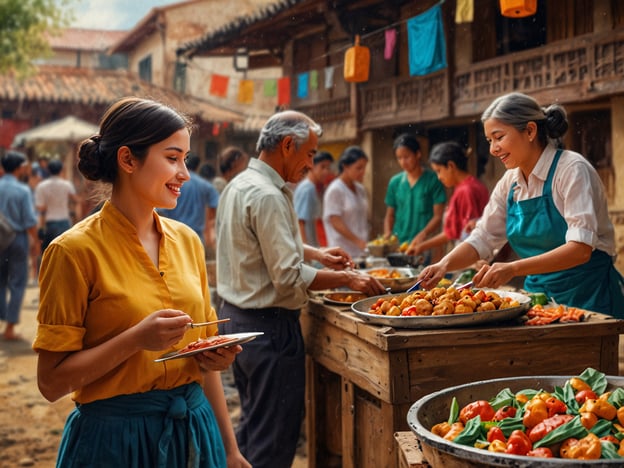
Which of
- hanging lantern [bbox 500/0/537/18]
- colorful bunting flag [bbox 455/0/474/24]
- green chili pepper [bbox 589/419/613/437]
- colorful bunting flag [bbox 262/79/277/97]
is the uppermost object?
colorful bunting flag [bbox 262/79/277/97]

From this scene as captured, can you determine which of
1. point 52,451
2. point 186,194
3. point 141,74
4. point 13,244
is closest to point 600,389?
point 52,451

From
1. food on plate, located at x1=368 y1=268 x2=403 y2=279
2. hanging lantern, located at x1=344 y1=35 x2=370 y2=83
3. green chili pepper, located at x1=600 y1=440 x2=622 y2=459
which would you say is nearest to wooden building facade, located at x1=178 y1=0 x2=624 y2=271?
hanging lantern, located at x1=344 y1=35 x2=370 y2=83

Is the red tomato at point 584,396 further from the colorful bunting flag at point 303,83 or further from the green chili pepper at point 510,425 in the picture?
the colorful bunting flag at point 303,83

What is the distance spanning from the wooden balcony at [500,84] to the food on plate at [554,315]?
17.5ft

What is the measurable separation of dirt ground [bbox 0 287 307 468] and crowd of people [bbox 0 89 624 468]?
1724 mm

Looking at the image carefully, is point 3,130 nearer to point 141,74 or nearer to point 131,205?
point 141,74

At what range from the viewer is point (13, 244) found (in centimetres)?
924

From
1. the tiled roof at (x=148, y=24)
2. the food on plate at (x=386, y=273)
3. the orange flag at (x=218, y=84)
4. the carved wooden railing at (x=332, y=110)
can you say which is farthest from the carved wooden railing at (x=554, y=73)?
the tiled roof at (x=148, y=24)

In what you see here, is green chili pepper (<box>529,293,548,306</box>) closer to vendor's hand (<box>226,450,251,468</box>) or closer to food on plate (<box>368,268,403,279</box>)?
food on plate (<box>368,268,403,279</box>)

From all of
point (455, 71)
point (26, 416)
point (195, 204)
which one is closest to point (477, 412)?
point (26, 416)

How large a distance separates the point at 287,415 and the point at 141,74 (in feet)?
86.0

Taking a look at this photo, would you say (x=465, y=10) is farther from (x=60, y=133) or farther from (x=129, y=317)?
(x=60, y=133)

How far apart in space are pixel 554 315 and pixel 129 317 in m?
1.80

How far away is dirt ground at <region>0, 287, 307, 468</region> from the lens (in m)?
5.29
